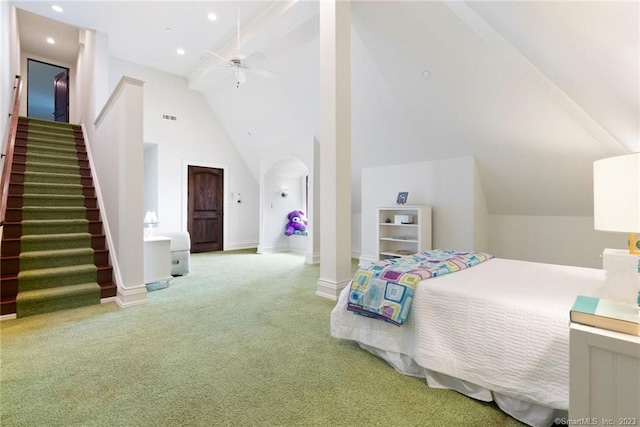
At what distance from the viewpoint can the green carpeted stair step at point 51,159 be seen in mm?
4453

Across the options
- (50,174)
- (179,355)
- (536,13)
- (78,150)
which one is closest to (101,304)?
(179,355)

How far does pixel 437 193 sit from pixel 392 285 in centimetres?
325

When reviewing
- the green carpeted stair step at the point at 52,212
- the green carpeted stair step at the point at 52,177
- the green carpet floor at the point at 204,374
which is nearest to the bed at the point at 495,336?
the green carpet floor at the point at 204,374

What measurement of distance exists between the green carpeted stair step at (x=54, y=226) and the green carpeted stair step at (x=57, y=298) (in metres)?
0.87

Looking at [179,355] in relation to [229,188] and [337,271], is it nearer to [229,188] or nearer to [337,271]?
[337,271]

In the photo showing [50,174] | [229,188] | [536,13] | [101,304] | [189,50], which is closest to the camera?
[536,13]

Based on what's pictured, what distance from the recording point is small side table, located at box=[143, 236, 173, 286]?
3621 millimetres

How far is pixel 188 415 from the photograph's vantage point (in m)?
1.49

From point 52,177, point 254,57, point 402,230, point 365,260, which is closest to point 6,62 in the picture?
point 52,177

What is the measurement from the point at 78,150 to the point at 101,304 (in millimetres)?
3264

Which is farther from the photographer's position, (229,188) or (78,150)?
(229,188)

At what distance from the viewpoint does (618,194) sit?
0.99 meters

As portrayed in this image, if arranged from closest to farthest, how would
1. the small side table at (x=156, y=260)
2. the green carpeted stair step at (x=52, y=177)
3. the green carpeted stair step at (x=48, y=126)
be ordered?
the small side table at (x=156, y=260) < the green carpeted stair step at (x=52, y=177) < the green carpeted stair step at (x=48, y=126)

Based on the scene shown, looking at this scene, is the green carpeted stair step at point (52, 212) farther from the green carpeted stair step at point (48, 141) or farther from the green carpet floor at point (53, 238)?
the green carpeted stair step at point (48, 141)
